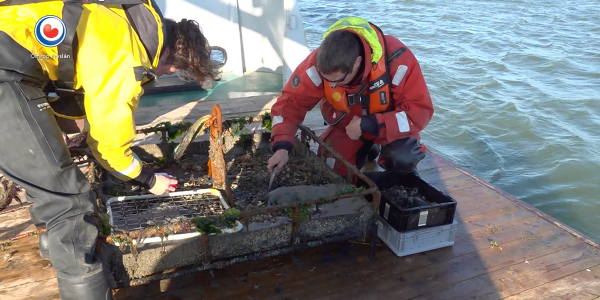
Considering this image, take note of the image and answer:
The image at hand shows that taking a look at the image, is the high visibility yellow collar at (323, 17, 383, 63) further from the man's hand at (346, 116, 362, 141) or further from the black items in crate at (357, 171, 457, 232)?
the black items in crate at (357, 171, 457, 232)

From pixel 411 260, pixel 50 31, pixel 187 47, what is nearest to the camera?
pixel 50 31

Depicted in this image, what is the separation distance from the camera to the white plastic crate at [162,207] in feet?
8.54

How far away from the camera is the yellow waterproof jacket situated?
1886mm

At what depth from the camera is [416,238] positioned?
2.73m

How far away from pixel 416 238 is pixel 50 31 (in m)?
2.16

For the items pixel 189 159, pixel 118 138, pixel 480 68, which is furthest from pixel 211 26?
pixel 480 68

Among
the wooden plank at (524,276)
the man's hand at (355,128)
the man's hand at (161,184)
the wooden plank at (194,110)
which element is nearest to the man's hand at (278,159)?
A: the man's hand at (355,128)

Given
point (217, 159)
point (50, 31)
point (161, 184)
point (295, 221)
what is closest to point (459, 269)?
point (295, 221)

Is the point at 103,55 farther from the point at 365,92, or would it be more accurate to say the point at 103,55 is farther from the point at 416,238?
the point at 416,238

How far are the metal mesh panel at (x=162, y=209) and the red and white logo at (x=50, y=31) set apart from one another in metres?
1.05

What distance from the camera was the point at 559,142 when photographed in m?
6.65

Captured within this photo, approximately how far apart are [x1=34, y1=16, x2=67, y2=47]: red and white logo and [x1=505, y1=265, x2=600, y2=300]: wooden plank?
98.8 inches

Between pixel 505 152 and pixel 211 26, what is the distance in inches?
175

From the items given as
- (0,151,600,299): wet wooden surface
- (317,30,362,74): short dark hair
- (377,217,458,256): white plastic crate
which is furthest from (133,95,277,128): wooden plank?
(377,217,458,256): white plastic crate
